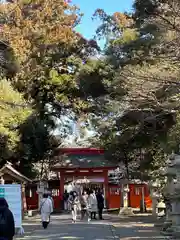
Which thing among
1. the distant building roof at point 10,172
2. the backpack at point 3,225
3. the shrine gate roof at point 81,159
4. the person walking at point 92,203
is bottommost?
the person walking at point 92,203

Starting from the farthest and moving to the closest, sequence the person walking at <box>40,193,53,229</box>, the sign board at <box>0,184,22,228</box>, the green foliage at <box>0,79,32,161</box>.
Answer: the green foliage at <box>0,79,32,161</box> < the person walking at <box>40,193,53,229</box> < the sign board at <box>0,184,22,228</box>

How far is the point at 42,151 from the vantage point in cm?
3438

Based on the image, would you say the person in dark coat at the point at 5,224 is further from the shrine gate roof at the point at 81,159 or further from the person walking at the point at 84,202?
the shrine gate roof at the point at 81,159

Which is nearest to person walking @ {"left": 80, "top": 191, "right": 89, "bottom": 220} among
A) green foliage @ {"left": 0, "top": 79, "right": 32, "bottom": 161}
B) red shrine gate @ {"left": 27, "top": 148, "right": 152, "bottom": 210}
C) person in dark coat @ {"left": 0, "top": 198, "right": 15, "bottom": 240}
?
green foliage @ {"left": 0, "top": 79, "right": 32, "bottom": 161}

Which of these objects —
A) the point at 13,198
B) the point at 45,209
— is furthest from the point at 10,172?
the point at 13,198

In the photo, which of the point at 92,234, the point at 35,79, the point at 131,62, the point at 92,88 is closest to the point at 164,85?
the point at 92,234

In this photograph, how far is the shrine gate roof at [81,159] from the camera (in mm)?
40444

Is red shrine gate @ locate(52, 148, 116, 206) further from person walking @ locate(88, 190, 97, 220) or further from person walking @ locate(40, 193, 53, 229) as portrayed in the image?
person walking @ locate(40, 193, 53, 229)

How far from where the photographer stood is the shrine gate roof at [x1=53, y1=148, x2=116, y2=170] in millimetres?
40444

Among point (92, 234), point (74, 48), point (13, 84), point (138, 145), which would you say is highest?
point (74, 48)

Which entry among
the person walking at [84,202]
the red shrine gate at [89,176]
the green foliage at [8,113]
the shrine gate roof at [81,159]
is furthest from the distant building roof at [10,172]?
the red shrine gate at [89,176]

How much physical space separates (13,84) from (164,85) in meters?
14.9

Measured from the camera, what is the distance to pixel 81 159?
139ft

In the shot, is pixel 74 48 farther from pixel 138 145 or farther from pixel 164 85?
pixel 164 85
